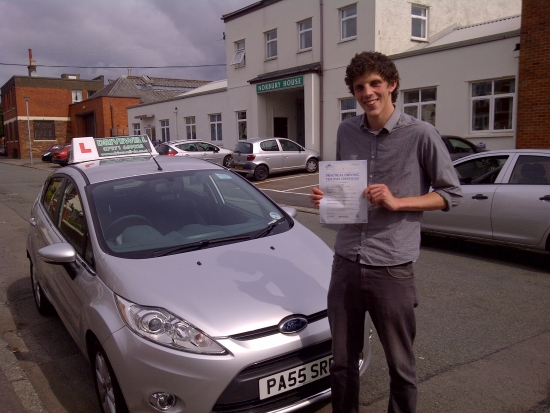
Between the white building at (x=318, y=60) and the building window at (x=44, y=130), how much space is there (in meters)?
27.6

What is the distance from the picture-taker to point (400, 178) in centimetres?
246

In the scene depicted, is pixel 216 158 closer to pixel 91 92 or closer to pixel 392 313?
pixel 392 313

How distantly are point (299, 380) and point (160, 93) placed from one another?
49.2 metres

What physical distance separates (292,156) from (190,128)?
13928mm

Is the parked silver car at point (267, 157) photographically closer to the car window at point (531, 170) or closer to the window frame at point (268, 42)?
the window frame at point (268, 42)

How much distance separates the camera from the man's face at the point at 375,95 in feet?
7.95

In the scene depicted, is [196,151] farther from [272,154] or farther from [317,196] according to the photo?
[317,196]

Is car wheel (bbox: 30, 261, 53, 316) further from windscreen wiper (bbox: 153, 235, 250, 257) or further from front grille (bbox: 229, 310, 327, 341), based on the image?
front grille (bbox: 229, 310, 327, 341)

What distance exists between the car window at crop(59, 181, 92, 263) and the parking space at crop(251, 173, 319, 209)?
8.60m

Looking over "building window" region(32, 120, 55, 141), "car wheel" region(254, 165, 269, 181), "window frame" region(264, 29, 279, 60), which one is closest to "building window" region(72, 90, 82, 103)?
"building window" region(32, 120, 55, 141)

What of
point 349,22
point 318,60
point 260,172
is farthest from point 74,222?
point 318,60

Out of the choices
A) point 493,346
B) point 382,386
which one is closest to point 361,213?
point 382,386

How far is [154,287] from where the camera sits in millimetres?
2967

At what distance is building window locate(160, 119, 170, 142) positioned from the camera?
3438cm
